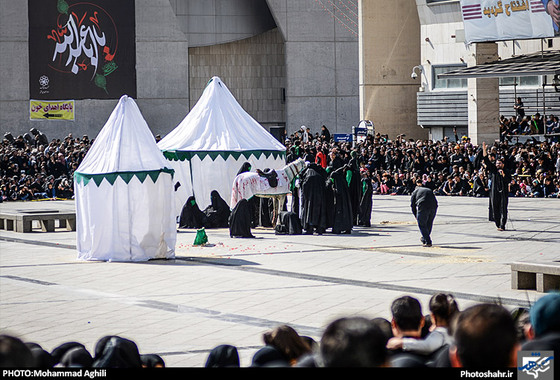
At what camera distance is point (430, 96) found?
38656 millimetres

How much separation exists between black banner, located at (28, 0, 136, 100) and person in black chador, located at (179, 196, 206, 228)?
2128 cm

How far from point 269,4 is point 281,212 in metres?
26.2

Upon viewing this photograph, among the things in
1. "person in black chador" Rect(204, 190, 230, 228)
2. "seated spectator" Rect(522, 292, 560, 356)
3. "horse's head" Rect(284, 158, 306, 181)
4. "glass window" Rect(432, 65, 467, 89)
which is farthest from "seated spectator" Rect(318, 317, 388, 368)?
"glass window" Rect(432, 65, 467, 89)

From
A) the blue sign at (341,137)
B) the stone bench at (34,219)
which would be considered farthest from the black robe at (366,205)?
the blue sign at (341,137)

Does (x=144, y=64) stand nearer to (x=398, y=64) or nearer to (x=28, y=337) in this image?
(x=398, y=64)

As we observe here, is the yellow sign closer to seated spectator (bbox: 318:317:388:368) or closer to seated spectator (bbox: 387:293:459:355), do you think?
seated spectator (bbox: 387:293:459:355)

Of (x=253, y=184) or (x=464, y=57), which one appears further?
(x=464, y=57)

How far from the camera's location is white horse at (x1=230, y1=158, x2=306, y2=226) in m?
20.9

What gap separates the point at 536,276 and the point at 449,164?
741 inches

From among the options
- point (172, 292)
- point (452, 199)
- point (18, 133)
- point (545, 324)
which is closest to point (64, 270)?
point (172, 292)

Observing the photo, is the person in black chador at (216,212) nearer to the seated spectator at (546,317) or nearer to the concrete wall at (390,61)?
the seated spectator at (546,317)

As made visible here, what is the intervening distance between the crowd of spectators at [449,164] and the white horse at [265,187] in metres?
4.18

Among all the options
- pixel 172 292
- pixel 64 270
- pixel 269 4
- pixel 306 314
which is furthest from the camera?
pixel 269 4

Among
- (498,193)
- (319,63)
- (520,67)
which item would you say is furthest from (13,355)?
(319,63)
